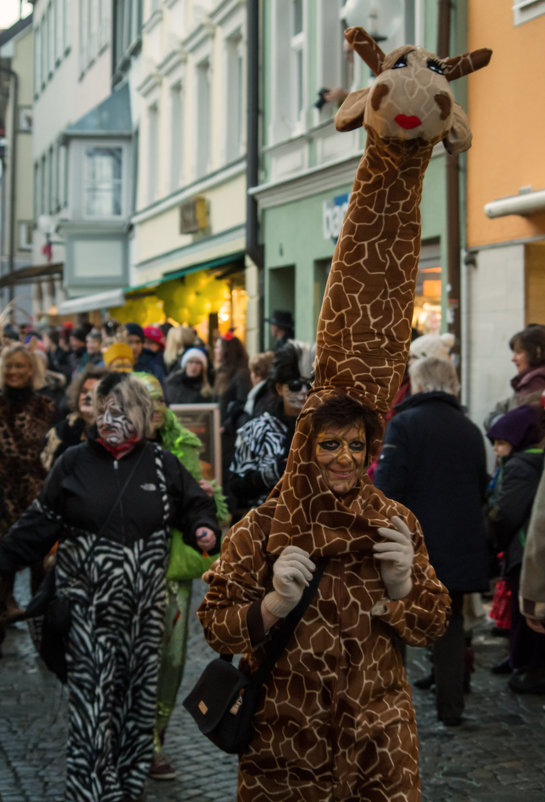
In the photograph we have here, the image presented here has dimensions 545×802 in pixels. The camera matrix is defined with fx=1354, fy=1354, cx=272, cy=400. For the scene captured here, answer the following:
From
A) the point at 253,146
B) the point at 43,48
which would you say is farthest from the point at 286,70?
the point at 43,48

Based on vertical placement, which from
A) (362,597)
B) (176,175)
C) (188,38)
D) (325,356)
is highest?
(188,38)

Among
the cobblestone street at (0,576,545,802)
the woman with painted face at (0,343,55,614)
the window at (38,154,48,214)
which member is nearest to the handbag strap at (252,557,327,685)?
the cobblestone street at (0,576,545,802)

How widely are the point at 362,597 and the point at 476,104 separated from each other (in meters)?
9.46

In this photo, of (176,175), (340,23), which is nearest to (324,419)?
(340,23)

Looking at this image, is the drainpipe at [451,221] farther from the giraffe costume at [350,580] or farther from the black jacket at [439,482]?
the giraffe costume at [350,580]

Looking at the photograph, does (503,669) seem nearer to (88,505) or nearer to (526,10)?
(88,505)

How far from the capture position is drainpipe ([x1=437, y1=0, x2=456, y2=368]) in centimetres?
1264

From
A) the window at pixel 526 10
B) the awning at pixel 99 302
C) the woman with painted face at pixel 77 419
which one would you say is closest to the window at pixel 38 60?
the awning at pixel 99 302

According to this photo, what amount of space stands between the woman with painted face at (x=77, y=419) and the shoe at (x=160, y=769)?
2.14m

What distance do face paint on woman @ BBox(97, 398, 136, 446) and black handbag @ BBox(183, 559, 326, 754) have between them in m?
2.00

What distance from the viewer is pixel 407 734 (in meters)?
3.88

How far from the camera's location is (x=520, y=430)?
7.71 metres

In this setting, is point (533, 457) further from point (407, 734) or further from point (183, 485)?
point (407, 734)

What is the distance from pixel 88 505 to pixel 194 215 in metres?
17.1
